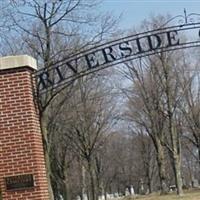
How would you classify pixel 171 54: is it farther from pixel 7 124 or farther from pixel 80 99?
pixel 7 124

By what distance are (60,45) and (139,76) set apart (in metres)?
17.6

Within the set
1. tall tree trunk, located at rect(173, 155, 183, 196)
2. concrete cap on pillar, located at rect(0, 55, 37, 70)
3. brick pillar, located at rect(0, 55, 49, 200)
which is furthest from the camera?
tall tree trunk, located at rect(173, 155, 183, 196)

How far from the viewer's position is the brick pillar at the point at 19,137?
1229 cm

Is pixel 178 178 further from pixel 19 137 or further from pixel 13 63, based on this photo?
pixel 13 63

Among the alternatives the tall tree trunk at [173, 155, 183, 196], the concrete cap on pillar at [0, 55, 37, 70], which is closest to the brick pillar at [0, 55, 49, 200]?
the concrete cap on pillar at [0, 55, 37, 70]

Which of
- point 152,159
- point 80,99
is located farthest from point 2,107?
point 152,159

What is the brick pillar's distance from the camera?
12289mm

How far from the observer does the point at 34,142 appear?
12.5 metres

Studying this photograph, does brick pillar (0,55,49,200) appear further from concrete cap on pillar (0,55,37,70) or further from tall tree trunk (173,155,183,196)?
tall tree trunk (173,155,183,196)

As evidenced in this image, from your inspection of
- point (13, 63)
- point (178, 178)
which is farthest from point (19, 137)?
point (178, 178)

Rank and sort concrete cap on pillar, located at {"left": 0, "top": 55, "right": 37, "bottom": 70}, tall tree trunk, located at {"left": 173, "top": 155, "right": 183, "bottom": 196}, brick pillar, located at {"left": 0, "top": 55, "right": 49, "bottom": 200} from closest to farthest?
brick pillar, located at {"left": 0, "top": 55, "right": 49, "bottom": 200} → concrete cap on pillar, located at {"left": 0, "top": 55, "right": 37, "bottom": 70} → tall tree trunk, located at {"left": 173, "top": 155, "right": 183, "bottom": 196}

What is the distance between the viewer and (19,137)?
12.6 m

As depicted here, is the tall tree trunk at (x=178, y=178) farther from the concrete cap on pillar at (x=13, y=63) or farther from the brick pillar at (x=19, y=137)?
the concrete cap on pillar at (x=13, y=63)

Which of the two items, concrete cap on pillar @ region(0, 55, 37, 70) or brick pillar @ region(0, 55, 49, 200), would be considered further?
concrete cap on pillar @ region(0, 55, 37, 70)
